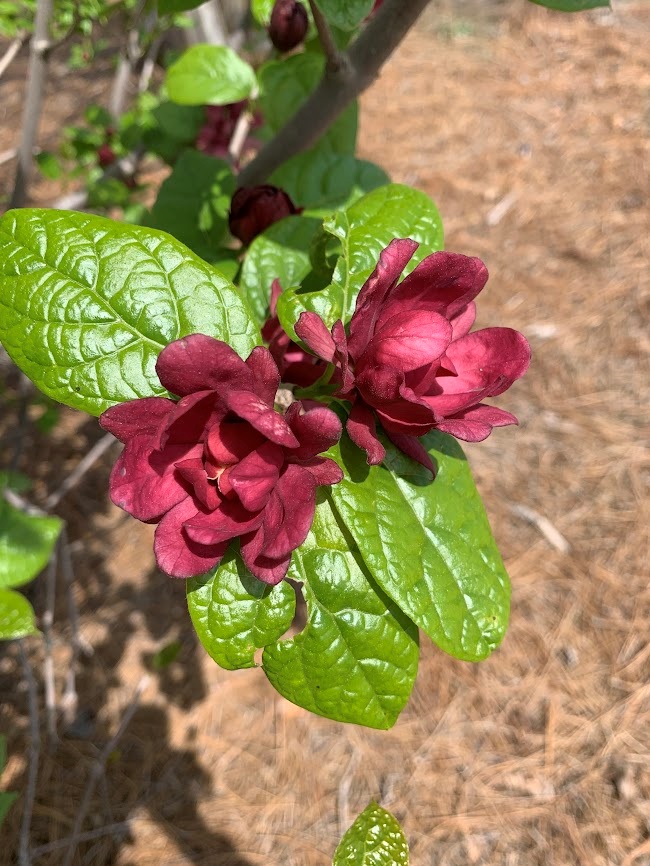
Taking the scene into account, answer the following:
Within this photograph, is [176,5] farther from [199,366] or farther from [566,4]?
[199,366]

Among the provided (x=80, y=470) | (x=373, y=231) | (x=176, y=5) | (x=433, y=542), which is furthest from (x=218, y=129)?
(x=433, y=542)

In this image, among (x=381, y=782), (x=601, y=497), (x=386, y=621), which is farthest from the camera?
(x=601, y=497)

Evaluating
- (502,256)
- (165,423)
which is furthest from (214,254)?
(502,256)

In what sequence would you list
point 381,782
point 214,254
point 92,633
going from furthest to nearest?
point 92,633
point 381,782
point 214,254

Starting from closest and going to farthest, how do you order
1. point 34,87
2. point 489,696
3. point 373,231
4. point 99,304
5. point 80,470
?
1. point 99,304
2. point 373,231
3. point 34,87
4. point 80,470
5. point 489,696

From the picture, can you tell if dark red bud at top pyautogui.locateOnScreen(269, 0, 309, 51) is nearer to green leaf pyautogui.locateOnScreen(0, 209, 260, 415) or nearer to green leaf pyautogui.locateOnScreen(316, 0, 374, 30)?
green leaf pyautogui.locateOnScreen(316, 0, 374, 30)

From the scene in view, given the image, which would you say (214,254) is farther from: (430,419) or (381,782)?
(381,782)

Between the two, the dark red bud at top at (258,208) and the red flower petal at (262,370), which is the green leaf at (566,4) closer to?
the dark red bud at top at (258,208)
